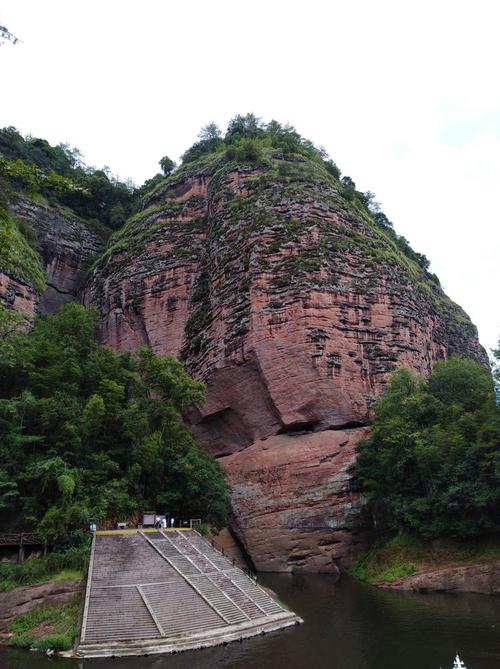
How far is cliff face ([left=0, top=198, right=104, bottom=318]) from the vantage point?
48.6 meters

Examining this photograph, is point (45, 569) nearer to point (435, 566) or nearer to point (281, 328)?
point (435, 566)

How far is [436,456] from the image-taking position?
1013 inches

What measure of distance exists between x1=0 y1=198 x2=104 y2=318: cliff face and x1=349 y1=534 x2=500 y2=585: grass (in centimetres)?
3433

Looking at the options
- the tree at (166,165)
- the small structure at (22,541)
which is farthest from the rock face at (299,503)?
the tree at (166,165)

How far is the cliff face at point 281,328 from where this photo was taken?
30656 mm

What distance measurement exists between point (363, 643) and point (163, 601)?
6.01 metres

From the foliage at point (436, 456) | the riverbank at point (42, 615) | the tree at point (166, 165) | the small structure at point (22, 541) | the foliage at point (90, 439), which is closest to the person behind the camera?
the riverbank at point (42, 615)

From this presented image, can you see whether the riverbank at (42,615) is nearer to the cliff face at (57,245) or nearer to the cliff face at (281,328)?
the cliff face at (281,328)

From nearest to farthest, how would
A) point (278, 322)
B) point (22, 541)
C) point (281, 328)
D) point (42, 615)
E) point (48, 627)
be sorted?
point (48, 627)
point (42, 615)
point (22, 541)
point (281, 328)
point (278, 322)

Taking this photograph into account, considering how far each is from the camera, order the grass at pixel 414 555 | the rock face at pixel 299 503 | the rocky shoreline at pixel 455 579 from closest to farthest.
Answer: the rocky shoreline at pixel 455 579, the grass at pixel 414 555, the rock face at pixel 299 503

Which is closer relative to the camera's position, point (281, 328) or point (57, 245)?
point (281, 328)

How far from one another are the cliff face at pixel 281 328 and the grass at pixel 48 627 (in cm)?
1596

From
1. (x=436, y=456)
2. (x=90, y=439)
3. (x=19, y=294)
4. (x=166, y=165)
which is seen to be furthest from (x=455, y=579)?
Answer: (x=166, y=165)

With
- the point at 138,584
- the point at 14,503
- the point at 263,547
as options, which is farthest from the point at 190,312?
the point at 138,584
